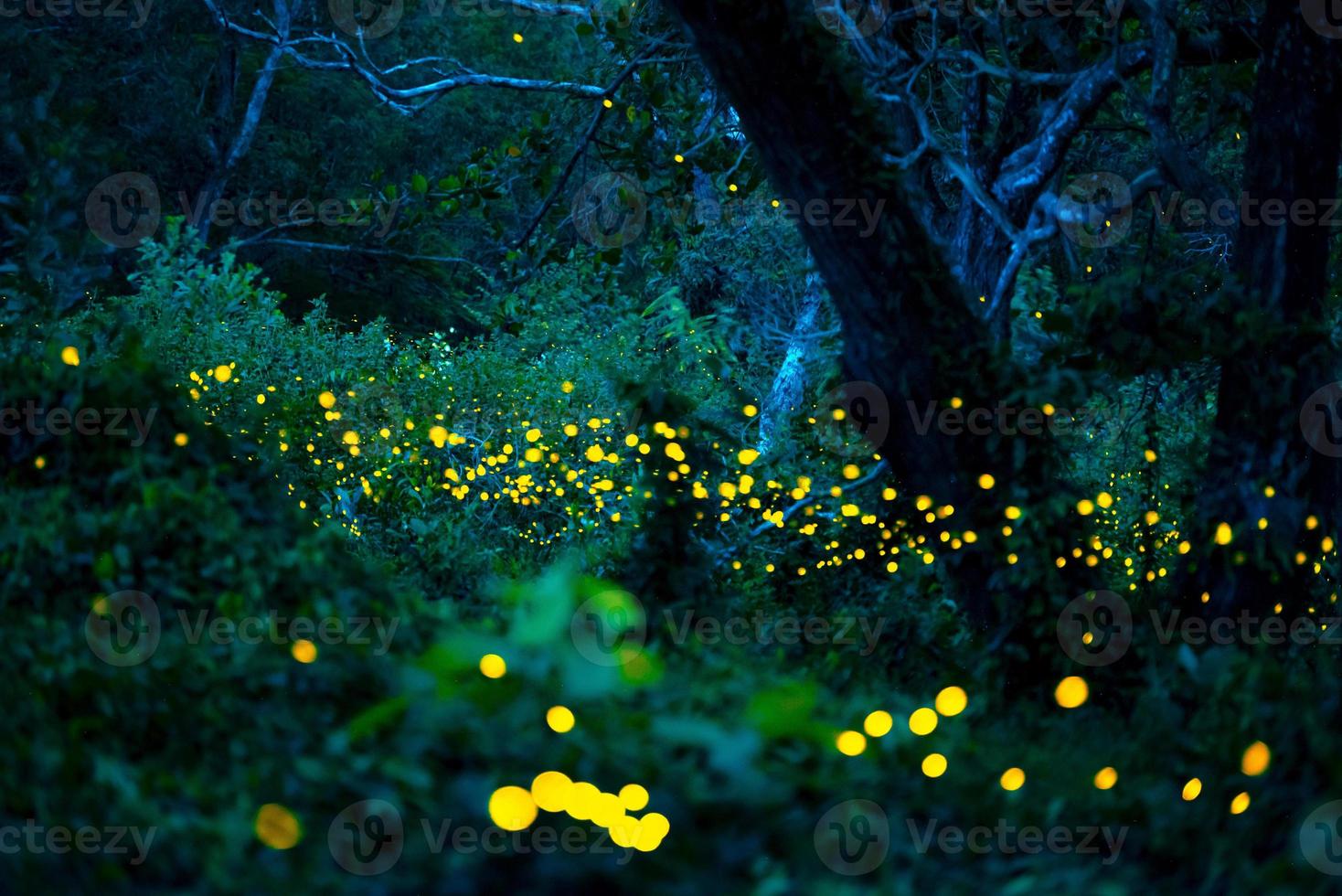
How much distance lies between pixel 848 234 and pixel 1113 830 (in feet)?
7.28

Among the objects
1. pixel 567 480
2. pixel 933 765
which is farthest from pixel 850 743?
pixel 567 480

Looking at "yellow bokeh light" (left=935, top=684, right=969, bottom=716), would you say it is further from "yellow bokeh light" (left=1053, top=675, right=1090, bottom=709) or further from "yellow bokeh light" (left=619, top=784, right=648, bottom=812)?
"yellow bokeh light" (left=619, top=784, right=648, bottom=812)

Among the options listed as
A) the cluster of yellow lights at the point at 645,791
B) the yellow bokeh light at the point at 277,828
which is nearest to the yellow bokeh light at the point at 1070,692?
the cluster of yellow lights at the point at 645,791

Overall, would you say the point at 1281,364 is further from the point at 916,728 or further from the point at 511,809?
the point at 511,809

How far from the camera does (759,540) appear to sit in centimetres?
671

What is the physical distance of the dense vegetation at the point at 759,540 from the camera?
238cm

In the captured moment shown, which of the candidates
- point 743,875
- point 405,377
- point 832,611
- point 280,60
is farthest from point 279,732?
point 280,60

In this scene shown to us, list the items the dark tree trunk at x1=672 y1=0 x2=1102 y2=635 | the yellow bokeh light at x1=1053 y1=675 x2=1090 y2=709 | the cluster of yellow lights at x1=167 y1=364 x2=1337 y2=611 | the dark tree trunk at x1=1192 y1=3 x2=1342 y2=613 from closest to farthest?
the yellow bokeh light at x1=1053 y1=675 x2=1090 y2=709 < the dark tree trunk at x1=672 y1=0 x2=1102 y2=635 < the dark tree trunk at x1=1192 y1=3 x2=1342 y2=613 < the cluster of yellow lights at x1=167 y1=364 x2=1337 y2=611

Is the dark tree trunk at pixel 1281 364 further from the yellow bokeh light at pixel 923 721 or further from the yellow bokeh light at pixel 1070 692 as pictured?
the yellow bokeh light at pixel 923 721

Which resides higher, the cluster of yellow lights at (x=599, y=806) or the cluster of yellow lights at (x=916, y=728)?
the cluster of yellow lights at (x=916, y=728)

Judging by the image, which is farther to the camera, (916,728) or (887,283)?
(887,283)

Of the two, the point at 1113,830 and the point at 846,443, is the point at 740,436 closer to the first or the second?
the point at 846,443

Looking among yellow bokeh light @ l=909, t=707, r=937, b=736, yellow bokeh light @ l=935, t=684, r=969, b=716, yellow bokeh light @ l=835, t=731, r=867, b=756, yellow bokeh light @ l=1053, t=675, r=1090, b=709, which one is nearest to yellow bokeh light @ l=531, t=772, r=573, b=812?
yellow bokeh light @ l=835, t=731, r=867, b=756

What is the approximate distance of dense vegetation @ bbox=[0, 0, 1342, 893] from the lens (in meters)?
2.38
